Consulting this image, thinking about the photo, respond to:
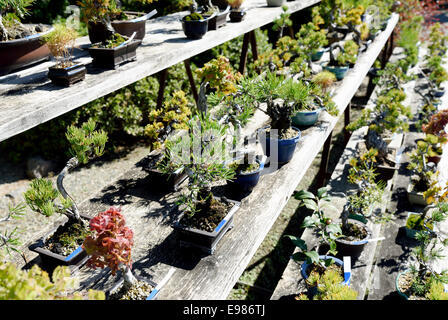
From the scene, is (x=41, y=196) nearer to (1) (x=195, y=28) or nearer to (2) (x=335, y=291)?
(2) (x=335, y=291)

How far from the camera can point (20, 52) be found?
1.83 metres

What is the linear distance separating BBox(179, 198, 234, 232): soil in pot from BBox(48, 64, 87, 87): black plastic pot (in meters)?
0.78

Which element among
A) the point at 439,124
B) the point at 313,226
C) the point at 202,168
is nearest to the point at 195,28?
the point at 202,168

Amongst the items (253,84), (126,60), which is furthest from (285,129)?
(126,60)

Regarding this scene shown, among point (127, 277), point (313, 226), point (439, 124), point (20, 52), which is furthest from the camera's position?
point (439, 124)

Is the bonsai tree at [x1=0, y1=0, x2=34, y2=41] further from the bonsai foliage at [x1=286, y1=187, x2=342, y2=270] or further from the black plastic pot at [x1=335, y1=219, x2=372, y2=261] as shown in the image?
the black plastic pot at [x1=335, y1=219, x2=372, y2=261]

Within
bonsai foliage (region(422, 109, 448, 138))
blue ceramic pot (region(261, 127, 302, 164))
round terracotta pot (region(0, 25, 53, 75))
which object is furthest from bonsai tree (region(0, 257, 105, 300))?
bonsai foliage (region(422, 109, 448, 138))

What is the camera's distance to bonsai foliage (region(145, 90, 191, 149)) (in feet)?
6.57

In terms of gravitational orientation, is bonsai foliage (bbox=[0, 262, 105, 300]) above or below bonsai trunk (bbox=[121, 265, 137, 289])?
above

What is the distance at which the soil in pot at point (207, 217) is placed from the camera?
5.09ft

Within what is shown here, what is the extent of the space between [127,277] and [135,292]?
0.21 ft

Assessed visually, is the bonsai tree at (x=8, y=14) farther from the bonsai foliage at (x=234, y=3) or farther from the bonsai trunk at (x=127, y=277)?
the bonsai foliage at (x=234, y=3)

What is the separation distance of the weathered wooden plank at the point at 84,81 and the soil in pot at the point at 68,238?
42 cm
